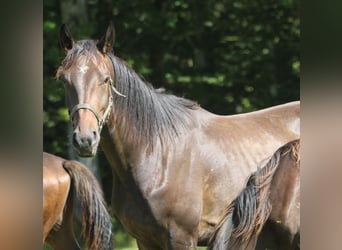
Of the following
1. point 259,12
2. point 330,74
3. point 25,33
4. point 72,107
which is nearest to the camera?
point 330,74

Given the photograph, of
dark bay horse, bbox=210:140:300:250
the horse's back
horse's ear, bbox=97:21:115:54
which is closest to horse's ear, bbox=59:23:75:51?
horse's ear, bbox=97:21:115:54

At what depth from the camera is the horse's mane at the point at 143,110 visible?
3500 millimetres

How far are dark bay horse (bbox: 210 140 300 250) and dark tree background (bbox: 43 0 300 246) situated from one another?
0.77m

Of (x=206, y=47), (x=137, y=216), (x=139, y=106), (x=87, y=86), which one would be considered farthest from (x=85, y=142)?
(x=206, y=47)

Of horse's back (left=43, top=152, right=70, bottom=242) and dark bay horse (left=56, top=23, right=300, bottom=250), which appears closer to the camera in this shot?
dark bay horse (left=56, top=23, right=300, bottom=250)

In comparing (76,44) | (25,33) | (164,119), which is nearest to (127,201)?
(164,119)

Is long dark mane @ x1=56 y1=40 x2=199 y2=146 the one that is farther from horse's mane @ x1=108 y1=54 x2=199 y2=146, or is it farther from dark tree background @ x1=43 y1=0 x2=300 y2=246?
dark tree background @ x1=43 y1=0 x2=300 y2=246

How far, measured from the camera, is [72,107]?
10.7 ft

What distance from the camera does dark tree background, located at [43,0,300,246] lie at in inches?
180

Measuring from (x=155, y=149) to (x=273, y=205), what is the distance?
84cm

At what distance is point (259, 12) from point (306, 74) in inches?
115

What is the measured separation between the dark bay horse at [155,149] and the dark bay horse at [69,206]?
0.71 feet

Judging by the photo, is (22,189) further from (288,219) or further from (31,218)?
(288,219)

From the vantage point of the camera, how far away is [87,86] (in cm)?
326
